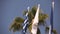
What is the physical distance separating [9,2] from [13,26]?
308cm

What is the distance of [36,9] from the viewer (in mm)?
5832

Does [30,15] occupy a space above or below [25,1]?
below

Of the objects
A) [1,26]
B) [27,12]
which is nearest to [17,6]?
[1,26]

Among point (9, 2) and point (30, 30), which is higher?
point (9, 2)

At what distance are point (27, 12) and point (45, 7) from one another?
103 inches

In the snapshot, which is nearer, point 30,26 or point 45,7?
point 30,26

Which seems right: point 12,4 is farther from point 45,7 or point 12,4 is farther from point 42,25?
point 42,25

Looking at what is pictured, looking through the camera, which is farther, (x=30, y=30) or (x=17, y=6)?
(x=17, y=6)

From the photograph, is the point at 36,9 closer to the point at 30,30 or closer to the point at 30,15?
the point at 30,15

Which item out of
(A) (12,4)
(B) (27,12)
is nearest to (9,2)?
(A) (12,4)

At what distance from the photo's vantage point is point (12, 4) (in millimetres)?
8812

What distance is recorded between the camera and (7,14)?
29.0 feet

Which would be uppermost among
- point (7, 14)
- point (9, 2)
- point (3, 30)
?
point (9, 2)

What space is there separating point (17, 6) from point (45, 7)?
4.41ft
